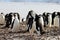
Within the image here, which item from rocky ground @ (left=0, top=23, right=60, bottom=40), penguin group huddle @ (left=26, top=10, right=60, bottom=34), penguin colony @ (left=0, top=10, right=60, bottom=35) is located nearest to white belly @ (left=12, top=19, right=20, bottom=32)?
penguin colony @ (left=0, top=10, right=60, bottom=35)

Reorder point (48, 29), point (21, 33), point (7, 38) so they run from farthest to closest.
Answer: point (48, 29), point (21, 33), point (7, 38)

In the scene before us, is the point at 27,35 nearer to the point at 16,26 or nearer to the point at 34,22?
the point at 34,22

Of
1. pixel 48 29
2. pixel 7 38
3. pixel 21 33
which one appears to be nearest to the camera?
pixel 7 38

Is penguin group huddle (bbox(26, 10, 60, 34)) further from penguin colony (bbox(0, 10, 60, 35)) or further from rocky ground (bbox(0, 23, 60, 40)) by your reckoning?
rocky ground (bbox(0, 23, 60, 40))

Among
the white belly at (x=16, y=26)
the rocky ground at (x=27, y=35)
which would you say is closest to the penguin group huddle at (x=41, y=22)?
the rocky ground at (x=27, y=35)

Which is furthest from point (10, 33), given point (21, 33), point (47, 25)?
point (47, 25)

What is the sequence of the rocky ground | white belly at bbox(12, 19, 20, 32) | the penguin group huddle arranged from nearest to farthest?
the rocky ground
the penguin group huddle
white belly at bbox(12, 19, 20, 32)

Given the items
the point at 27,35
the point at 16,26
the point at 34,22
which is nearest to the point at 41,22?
the point at 34,22

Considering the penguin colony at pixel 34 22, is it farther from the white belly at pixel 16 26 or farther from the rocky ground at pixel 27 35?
the rocky ground at pixel 27 35

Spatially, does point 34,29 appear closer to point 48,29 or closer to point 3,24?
point 48,29

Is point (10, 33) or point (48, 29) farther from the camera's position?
point (48, 29)

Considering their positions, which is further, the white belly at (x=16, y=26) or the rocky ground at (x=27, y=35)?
the white belly at (x=16, y=26)

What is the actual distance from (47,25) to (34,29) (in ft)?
4.29

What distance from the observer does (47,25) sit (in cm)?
1028
